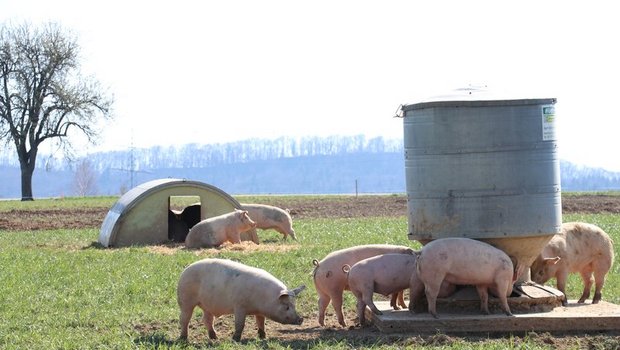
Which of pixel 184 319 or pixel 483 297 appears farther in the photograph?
pixel 483 297

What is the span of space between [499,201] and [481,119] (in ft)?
3.05

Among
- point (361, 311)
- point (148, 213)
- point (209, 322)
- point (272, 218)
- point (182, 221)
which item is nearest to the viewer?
point (209, 322)

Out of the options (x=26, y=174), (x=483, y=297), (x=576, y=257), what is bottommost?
(x=483, y=297)

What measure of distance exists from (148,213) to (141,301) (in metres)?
9.70

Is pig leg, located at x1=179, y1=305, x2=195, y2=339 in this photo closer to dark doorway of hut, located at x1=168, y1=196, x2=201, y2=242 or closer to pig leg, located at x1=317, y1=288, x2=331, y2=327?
pig leg, located at x1=317, y1=288, x2=331, y2=327

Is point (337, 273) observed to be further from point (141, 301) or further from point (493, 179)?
point (141, 301)

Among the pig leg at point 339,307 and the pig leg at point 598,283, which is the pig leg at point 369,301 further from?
the pig leg at point 598,283

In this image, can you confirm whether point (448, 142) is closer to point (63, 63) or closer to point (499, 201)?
point (499, 201)

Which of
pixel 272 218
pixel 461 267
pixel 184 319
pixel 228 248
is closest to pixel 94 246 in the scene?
pixel 228 248

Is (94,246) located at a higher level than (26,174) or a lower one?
lower

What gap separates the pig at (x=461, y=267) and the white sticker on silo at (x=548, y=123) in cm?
150

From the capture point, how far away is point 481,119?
35.9ft

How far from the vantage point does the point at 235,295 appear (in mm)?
10133

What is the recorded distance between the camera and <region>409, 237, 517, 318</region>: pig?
33.8 feet
